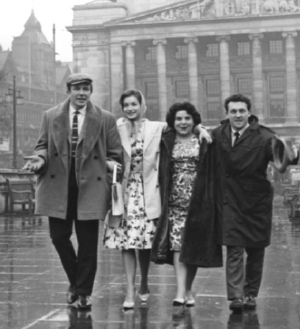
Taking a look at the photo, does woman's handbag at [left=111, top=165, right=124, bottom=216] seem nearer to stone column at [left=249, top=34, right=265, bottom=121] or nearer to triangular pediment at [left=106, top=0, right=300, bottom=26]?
stone column at [left=249, top=34, right=265, bottom=121]

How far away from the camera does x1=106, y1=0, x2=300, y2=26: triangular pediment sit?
76.4 m

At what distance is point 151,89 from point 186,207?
7354 centimetres

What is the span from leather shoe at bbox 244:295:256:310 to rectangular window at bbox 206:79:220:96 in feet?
242

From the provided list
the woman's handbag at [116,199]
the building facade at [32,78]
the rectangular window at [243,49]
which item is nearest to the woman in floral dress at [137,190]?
the woman's handbag at [116,199]

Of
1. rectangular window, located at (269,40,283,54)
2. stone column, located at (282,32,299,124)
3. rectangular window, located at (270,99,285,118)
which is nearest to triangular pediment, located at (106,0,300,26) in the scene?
stone column, located at (282,32,299,124)

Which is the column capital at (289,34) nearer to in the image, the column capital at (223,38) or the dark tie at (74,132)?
the column capital at (223,38)

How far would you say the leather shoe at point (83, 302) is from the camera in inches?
320

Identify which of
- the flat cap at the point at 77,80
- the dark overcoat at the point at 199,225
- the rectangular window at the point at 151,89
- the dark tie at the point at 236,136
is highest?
the rectangular window at the point at 151,89

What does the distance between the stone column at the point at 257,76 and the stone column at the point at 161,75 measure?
25.6ft

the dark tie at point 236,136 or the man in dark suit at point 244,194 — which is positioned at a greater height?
the dark tie at point 236,136

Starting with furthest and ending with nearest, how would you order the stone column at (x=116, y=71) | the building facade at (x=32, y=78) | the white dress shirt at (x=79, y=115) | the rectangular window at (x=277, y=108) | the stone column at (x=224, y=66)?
the building facade at (x=32, y=78) → the rectangular window at (x=277, y=108) → the stone column at (x=116, y=71) → the stone column at (x=224, y=66) → the white dress shirt at (x=79, y=115)

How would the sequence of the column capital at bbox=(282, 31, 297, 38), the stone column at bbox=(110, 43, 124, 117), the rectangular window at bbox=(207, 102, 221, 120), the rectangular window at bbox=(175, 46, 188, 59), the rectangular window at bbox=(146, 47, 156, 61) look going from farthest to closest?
the rectangular window at bbox=(175, 46, 188, 59) → the rectangular window at bbox=(146, 47, 156, 61) → the rectangular window at bbox=(207, 102, 221, 120) → the stone column at bbox=(110, 43, 124, 117) → the column capital at bbox=(282, 31, 297, 38)

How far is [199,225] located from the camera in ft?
27.5

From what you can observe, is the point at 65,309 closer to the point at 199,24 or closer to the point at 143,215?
the point at 143,215
